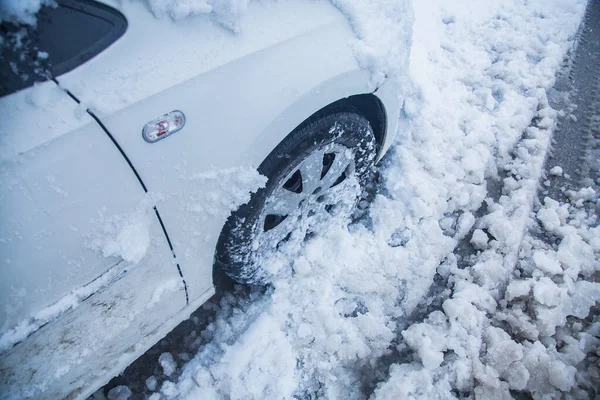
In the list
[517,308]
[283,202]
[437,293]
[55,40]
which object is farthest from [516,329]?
[55,40]

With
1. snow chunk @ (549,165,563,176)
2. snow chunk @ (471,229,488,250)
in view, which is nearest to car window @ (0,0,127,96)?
snow chunk @ (471,229,488,250)

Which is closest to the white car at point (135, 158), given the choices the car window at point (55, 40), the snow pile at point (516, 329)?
the car window at point (55, 40)

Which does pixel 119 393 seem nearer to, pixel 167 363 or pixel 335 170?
pixel 167 363

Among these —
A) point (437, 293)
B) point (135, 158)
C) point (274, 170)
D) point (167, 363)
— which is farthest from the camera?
point (437, 293)

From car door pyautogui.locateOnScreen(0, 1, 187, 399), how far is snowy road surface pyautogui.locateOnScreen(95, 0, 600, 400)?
68cm

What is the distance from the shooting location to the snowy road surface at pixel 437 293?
1760 millimetres

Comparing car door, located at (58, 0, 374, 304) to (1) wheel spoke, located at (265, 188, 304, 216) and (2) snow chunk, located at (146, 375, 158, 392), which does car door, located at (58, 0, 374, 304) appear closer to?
(1) wheel spoke, located at (265, 188, 304, 216)

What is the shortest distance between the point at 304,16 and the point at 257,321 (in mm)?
1495

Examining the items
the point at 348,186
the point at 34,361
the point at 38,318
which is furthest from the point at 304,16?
the point at 34,361

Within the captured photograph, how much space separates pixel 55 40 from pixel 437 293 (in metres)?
Result: 2.08

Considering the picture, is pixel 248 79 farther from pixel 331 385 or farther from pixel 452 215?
pixel 452 215

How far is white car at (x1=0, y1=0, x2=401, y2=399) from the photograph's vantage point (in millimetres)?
979

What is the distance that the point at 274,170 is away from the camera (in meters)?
1.58

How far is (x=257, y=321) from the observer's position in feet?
6.30
